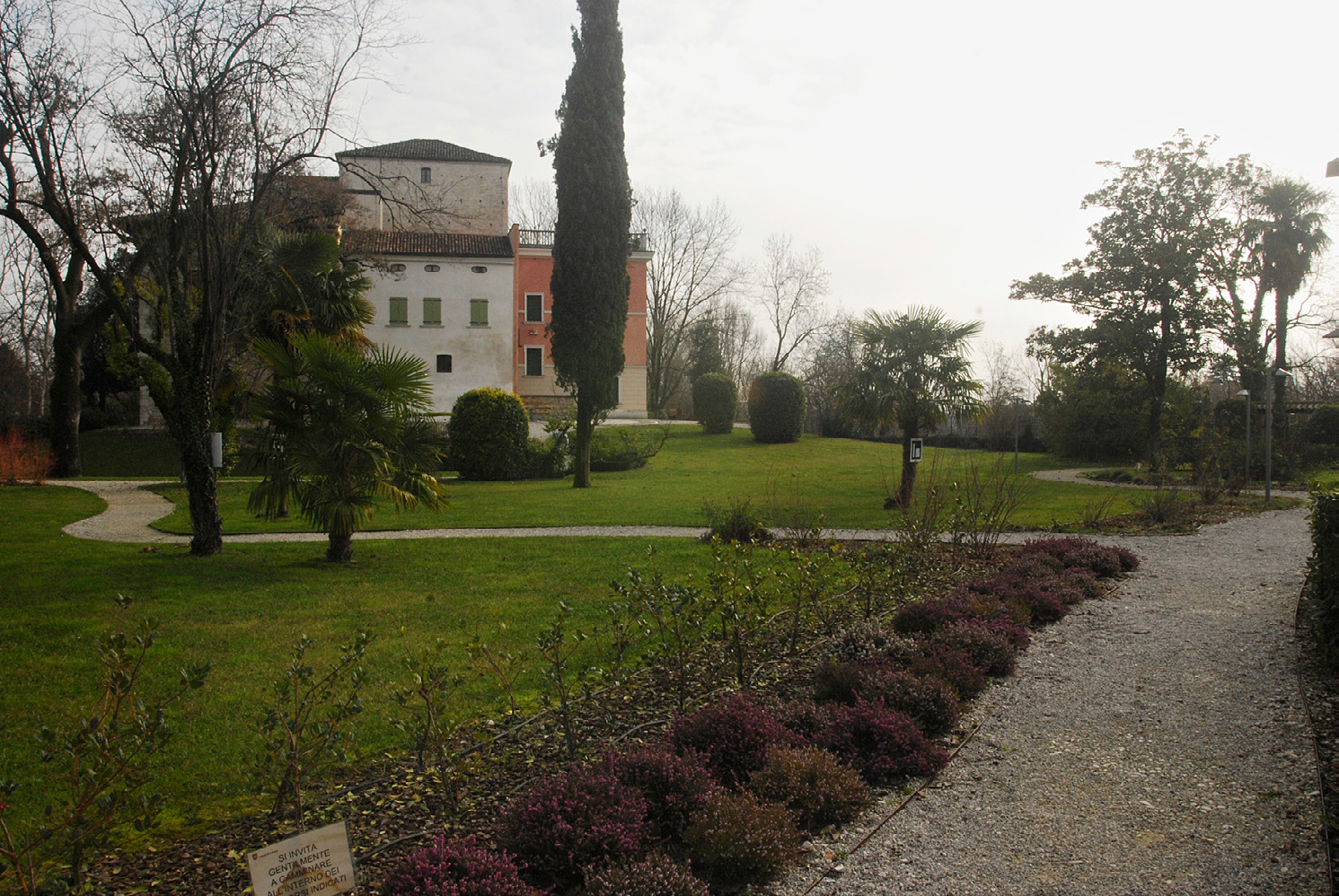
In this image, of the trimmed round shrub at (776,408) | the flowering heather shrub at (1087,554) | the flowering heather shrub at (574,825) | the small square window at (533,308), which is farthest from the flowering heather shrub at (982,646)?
the small square window at (533,308)

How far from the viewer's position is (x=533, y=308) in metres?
37.9

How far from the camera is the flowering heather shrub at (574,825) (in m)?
2.66

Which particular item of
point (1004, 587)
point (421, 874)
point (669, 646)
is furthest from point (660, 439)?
point (421, 874)

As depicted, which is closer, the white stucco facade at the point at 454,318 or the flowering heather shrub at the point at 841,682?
the flowering heather shrub at the point at 841,682

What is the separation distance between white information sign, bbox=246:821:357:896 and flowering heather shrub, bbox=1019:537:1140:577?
747 centimetres

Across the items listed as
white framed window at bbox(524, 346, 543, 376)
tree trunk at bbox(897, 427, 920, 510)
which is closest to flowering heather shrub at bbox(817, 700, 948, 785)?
tree trunk at bbox(897, 427, 920, 510)

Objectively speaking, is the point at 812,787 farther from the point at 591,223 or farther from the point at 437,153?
the point at 437,153

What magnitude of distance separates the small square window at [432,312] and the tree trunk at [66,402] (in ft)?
45.5

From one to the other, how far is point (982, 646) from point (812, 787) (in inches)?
90.8

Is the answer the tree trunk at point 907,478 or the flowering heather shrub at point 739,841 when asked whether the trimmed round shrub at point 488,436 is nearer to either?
the tree trunk at point 907,478

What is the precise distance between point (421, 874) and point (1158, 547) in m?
9.97

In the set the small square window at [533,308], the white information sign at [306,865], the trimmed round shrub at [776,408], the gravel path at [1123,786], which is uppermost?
the small square window at [533,308]

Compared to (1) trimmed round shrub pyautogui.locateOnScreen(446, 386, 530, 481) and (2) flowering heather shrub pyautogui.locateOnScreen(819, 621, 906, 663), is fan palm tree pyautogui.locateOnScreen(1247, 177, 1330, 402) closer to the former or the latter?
(1) trimmed round shrub pyautogui.locateOnScreen(446, 386, 530, 481)

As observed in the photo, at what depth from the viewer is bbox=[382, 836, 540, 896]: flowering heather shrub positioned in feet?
7.69
